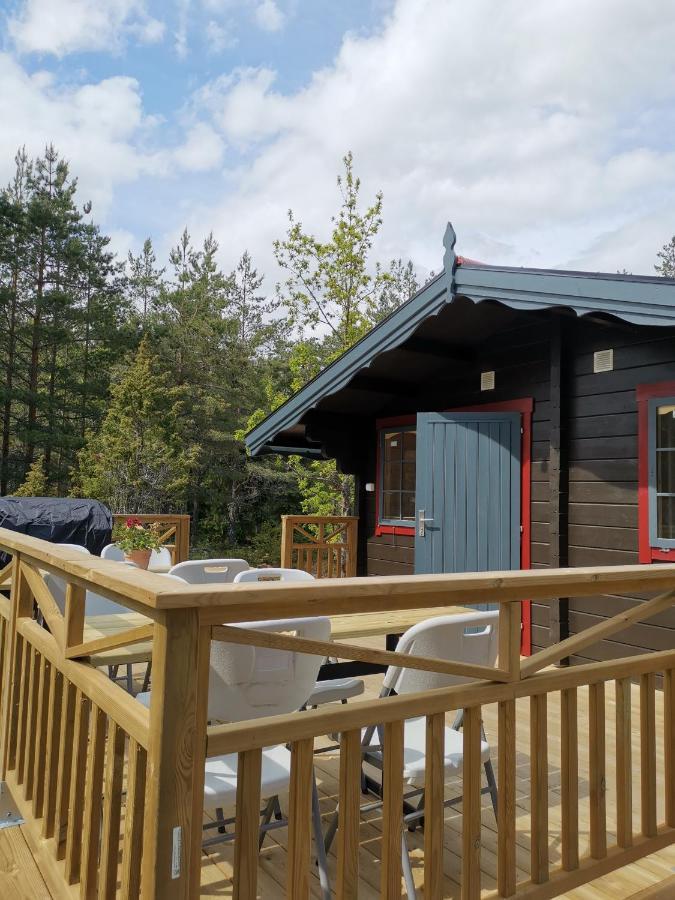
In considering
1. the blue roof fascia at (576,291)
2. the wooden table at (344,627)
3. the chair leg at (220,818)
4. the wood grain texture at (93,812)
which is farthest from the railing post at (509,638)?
the blue roof fascia at (576,291)

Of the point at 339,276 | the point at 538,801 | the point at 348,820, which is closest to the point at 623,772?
the point at 538,801

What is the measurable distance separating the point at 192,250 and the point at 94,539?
55.4 feet

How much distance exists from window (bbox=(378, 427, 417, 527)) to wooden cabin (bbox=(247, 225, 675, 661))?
0.03 meters

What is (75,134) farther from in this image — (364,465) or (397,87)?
(364,465)

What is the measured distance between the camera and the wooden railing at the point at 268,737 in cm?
120

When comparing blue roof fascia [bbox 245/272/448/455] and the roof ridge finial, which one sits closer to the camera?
the roof ridge finial

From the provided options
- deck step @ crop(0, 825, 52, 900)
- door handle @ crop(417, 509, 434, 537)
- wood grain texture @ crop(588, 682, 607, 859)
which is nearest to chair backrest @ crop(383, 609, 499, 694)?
wood grain texture @ crop(588, 682, 607, 859)

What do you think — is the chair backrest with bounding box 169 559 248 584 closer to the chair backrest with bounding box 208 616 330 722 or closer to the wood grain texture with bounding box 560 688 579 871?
the chair backrest with bounding box 208 616 330 722

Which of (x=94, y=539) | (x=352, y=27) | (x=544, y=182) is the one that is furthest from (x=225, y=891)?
(x=544, y=182)

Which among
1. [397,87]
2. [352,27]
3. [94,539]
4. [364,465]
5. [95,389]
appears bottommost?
[94,539]

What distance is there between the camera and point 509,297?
427 centimetres

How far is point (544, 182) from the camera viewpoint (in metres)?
29.5

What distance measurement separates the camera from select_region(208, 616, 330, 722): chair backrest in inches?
73.8

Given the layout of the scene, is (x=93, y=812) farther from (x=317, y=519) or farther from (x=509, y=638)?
(x=317, y=519)
